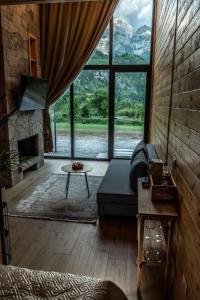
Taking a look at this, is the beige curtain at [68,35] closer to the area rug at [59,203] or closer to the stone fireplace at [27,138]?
the stone fireplace at [27,138]

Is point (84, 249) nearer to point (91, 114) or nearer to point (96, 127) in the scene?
point (96, 127)

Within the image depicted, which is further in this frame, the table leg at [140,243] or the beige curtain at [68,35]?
the beige curtain at [68,35]

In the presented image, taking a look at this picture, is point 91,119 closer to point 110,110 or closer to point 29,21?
point 110,110

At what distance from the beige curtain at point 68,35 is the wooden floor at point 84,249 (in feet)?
11.4

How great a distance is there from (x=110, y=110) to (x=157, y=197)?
13.4ft

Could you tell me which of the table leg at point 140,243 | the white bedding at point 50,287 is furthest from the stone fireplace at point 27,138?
the white bedding at point 50,287

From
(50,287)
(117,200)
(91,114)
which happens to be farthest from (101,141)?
(50,287)

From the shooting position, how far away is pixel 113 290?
1366 millimetres

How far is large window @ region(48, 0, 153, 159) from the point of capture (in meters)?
5.37

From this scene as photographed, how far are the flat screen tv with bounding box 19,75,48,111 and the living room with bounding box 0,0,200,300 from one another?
0.8 inches

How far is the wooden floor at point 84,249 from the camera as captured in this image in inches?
85.4

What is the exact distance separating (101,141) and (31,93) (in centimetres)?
229

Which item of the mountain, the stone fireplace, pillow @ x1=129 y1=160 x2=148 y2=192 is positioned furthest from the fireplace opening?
pillow @ x1=129 y1=160 x2=148 y2=192

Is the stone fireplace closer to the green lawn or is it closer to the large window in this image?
the green lawn
